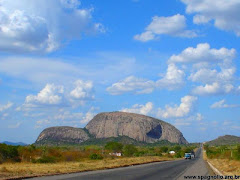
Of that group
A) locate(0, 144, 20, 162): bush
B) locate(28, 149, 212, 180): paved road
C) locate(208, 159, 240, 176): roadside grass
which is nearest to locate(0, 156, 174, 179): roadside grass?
locate(28, 149, 212, 180): paved road

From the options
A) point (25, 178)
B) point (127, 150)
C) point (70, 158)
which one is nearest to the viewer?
point (25, 178)

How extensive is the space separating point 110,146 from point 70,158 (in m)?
57.7

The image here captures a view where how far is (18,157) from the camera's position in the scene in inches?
2426

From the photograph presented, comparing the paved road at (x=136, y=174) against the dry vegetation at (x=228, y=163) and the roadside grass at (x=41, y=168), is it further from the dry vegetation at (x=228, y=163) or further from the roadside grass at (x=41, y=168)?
the roadside grass at (x=41, y=168)

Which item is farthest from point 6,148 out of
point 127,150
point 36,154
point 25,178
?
point 127,150

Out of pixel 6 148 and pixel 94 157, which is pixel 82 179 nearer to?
pixel 6 148

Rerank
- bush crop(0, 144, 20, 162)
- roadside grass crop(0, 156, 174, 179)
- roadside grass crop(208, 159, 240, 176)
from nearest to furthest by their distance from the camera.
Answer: roadside grass crop(208, 159, 240, 176) < roadside grass crop(0, 156, 174, 179) < bush crop(0, 144, 20, 162)

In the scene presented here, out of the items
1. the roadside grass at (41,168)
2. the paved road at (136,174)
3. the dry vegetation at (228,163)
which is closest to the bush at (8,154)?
the roadside grass at (41,168)

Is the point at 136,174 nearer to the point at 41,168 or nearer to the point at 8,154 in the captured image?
the point at 41,168

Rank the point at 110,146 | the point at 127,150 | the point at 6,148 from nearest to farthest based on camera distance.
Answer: the point at 6,148, the point at 127,150, the point at 110,146

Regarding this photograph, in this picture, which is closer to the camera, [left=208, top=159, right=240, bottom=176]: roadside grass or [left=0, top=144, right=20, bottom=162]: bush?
[left=208, top=159, right=240, bottom=176]: roadside grass

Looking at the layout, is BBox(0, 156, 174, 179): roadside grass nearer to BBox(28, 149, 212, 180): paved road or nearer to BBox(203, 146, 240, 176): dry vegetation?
BBox(28, 149, 212, 180): paved road

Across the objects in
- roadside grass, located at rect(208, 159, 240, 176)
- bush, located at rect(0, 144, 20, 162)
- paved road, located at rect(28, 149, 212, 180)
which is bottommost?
paved road, located at rect(28, 149, 212, 180)

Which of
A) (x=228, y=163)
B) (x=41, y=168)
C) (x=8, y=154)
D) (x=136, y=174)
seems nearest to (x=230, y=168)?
(x=136, y=174)
